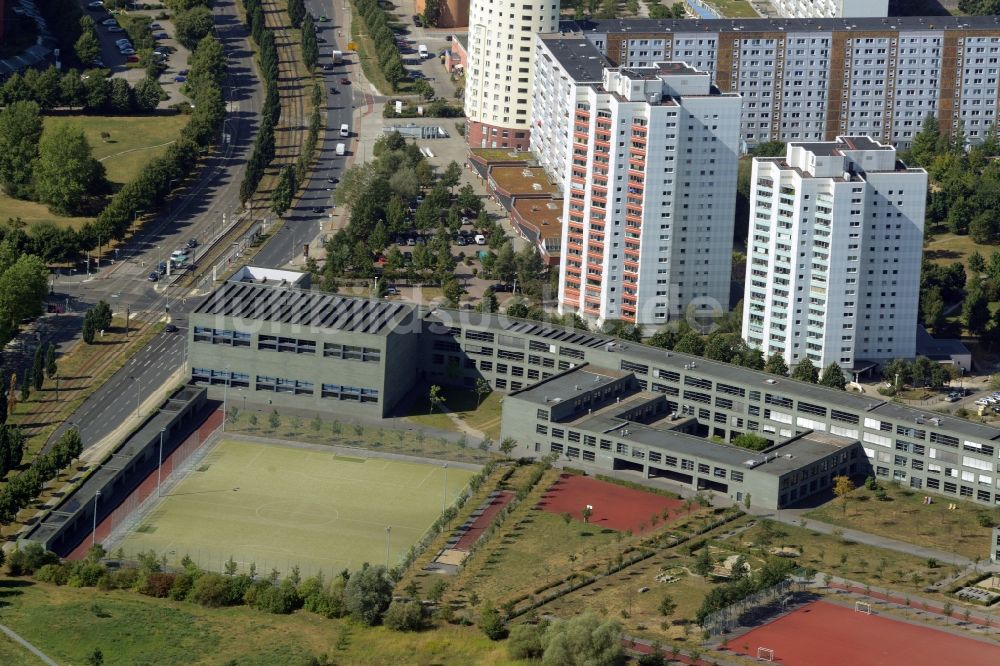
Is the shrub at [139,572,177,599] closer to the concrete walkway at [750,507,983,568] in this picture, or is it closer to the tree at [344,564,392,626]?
the tree at [344,564,392,626]

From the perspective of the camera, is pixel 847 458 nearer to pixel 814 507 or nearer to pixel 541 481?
pixel 814 507

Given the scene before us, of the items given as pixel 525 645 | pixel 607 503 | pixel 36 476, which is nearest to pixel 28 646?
pixel 36 476

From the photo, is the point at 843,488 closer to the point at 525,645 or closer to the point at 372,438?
the point at 372,438

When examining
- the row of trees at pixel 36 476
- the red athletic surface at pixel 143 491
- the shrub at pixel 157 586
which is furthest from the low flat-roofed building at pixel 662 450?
the shrub at pixel 157 586

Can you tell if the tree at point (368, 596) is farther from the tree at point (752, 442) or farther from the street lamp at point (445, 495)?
the tree at point (752, 442)

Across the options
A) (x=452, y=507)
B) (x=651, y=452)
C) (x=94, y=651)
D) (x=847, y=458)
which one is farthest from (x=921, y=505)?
(x=94, y=651)

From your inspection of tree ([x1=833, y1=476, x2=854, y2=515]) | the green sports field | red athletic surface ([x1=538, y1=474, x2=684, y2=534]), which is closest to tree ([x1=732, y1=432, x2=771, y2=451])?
tree ([x1=833, y1=476, x2=854, y2=515])

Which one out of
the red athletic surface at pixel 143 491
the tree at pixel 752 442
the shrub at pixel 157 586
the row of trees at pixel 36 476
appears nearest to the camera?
the shrub at pixel 157 586
